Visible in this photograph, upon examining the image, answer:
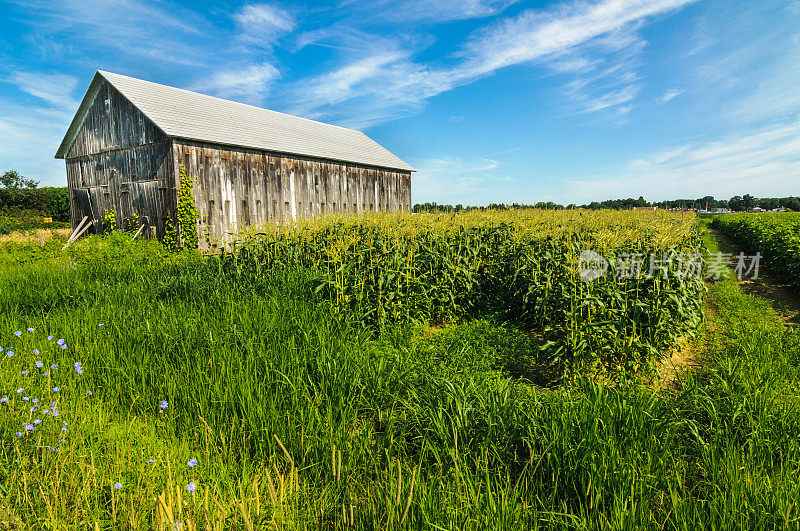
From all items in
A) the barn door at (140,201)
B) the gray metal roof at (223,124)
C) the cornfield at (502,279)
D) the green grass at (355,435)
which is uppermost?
the gray metal roof at (223,124)

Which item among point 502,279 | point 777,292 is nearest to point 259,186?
point 502,279

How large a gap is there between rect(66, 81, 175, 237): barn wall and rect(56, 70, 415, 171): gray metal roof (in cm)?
43

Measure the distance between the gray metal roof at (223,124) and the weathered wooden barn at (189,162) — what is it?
7 centimetres

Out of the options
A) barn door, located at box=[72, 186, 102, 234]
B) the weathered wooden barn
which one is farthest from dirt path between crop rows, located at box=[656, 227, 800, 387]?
barn door, located at box=[72, 186, 102, 234]

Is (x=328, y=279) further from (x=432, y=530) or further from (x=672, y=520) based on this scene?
(x=672, y=520)

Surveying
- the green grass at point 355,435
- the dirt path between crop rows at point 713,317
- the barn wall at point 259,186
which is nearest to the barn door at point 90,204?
the barn wall at point 259,186

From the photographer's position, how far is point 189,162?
1342cm

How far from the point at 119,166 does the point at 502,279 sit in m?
15.0

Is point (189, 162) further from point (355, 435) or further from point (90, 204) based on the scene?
point (355, 435)

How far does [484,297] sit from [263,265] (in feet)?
14.5

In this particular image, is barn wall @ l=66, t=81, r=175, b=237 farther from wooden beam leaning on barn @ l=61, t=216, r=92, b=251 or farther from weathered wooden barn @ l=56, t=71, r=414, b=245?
wooden beam leaning on barn @ l=61, t=216, r=92, b=251

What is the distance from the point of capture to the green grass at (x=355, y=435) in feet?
7.41

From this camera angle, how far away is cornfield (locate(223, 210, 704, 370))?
194 inches

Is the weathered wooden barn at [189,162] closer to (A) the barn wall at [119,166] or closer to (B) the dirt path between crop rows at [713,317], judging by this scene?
(A) the barn wall at [119,166]
